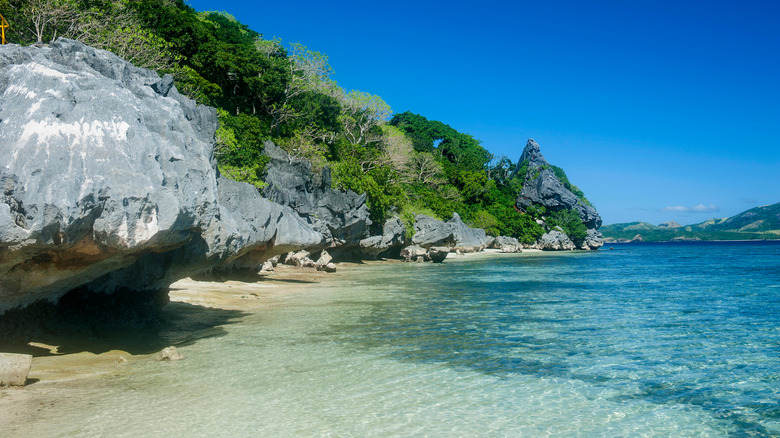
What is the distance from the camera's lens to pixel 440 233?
49125 mm

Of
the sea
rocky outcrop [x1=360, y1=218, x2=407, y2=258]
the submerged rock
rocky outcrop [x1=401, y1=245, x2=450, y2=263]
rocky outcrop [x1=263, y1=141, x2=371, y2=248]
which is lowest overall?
the sea

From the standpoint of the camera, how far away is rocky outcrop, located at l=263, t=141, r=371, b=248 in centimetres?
2803

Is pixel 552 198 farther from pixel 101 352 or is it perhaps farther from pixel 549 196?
pixel 101 352

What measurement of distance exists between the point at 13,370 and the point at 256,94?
3265 cm

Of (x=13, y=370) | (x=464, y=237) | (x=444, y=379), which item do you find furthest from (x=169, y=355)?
(x=464, y=237)

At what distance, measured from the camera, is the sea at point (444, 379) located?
672 centimetres

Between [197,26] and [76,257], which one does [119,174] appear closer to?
[76,257]

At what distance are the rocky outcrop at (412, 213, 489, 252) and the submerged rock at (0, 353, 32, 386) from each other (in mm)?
39656

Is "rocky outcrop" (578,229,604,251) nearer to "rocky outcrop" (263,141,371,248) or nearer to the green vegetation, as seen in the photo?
the green vegetation

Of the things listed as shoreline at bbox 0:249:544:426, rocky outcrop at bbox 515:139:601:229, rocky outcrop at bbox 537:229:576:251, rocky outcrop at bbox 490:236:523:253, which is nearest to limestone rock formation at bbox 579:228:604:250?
rocky outcrop at bbox 515:139:601:229

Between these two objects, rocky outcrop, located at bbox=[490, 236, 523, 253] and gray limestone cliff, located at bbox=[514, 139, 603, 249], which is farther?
gray limestone cliff, located at bbox=[514, 139, 603, 249]

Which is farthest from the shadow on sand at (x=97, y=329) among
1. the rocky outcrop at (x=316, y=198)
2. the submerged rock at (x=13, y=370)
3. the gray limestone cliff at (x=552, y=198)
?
the gray limestone cliff at (x=552, y=198)

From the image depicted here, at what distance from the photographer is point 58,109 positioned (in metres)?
8.06

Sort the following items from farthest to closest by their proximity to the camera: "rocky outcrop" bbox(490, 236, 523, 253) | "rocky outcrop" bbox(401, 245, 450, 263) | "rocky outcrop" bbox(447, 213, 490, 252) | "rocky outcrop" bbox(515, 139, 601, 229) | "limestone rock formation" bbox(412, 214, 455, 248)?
"rocky outcrop" bbox(515, 139, 601, 229) < "rocky outcrop" bbox(490, 236, 523, 253) < "rocky outcrop" bbox(447, 213, 490, 252) < "limestone rock formation" bbox(412, 214, 455, 248) < "rocky outcrop" bbox(401, 245, 450, 263)
